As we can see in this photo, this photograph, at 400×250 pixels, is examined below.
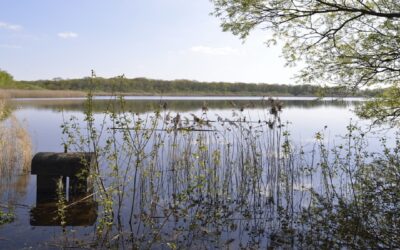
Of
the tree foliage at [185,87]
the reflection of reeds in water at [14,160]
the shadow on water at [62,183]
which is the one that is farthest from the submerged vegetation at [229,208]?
the tree foliage at [185,87]

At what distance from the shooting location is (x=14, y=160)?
11047 millimetres

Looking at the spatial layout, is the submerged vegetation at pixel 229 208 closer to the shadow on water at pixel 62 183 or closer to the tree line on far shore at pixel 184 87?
the shadow on water at pixel 62 183

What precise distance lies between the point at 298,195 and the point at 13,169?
7.20 metres

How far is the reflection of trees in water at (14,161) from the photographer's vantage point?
8.73 meters

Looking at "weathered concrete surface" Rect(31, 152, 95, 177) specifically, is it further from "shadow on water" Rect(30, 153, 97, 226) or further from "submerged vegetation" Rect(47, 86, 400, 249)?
"submerged vegetation" Rect(47, 86, 400, 249)

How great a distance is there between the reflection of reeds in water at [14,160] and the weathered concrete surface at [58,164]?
2.87ft

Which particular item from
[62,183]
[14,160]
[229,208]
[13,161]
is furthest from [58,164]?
[14,160]

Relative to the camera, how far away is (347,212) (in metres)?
7.18

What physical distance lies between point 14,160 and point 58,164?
3857mm

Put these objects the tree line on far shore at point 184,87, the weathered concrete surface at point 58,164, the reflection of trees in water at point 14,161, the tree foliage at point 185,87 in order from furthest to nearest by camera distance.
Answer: the tree foliage at point 185,87 → the tree line on far shore at point 184,87 → the reflection of trees in water at point 14,161 → the weathered concrete surface at point 58,164

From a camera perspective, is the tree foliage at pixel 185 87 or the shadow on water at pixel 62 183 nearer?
the shadow on water at pixel 62 183

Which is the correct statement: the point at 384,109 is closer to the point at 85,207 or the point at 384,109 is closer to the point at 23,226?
the point at 85,207

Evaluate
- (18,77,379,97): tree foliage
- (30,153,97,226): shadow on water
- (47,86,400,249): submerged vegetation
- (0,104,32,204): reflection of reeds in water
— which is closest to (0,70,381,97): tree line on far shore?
(18,77,379,97): tree foliage

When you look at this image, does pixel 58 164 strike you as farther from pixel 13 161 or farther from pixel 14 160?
pixel 14 160
